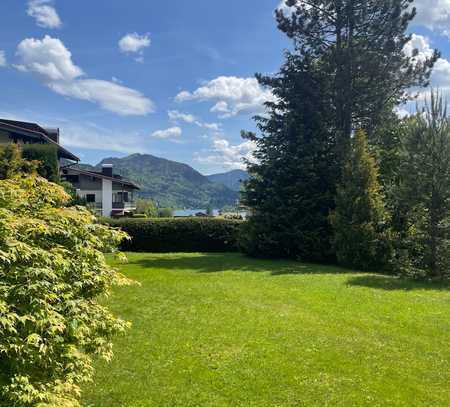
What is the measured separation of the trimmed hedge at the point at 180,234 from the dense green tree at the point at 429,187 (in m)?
8.87

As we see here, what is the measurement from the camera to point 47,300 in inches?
133

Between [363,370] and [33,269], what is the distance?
435 centimetres

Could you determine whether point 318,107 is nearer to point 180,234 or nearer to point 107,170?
point 180,234

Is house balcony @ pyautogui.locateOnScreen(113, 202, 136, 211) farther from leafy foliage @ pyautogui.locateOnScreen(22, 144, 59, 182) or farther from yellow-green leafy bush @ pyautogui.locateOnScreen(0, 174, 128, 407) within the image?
yellow-green leafy bush @ pyautogui.locateOnScreen(0, 174, 128, 407)

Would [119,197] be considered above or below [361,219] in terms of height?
above

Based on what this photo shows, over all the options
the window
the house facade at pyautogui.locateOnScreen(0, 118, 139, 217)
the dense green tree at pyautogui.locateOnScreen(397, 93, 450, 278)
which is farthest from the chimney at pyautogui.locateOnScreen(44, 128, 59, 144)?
the dense green tree at pyautogui.locateOnScreen(397, 93, 450, 278)

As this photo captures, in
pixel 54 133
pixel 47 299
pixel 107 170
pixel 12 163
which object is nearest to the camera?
pixel 47 299

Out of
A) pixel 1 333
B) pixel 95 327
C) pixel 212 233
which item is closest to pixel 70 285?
pixel 95 327

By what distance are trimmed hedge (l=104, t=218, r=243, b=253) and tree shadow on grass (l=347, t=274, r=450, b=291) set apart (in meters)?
8.94

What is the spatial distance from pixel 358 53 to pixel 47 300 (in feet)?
58.1

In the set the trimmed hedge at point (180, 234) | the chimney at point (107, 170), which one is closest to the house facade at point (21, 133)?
the trimmed hedge at point (180, 234)

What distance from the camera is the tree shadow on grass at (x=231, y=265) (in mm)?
13617

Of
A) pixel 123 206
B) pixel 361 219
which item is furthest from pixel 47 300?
pixel 123 206

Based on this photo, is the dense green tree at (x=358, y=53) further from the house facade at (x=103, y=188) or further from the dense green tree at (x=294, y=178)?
the house facade at (x=103, y=188)
